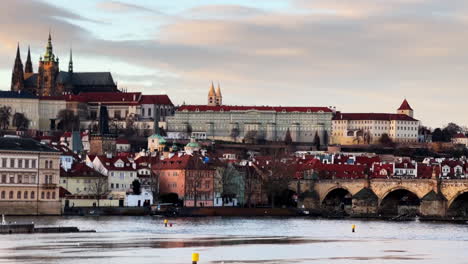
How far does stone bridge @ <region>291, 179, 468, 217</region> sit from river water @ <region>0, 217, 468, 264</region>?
1431cm

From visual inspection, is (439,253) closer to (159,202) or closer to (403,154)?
(159,202)

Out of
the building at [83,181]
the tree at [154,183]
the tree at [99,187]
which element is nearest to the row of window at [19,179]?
the tree at [99,187]

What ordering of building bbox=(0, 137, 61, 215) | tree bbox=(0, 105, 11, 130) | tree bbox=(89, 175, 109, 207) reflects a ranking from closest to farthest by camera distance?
1. building bbox=(0, 137, 61, 215)
2. tree bbox=(89, 175, 109, 207)
3. tree bbox=(0, 105, 11, 130)

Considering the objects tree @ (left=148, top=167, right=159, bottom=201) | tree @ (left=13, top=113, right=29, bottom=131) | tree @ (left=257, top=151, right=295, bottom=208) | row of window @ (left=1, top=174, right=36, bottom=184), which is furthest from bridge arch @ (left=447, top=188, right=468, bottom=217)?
tree @ (left=13, top=113, right=29, bottom=131)

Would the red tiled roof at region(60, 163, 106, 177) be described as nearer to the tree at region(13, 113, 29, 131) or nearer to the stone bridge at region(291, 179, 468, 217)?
the stone bridge at region(291, 179, 468, 217)

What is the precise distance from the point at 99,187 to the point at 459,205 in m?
24.0

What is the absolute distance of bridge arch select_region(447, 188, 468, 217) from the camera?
93.5 meters

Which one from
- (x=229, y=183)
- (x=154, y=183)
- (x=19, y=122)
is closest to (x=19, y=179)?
(x=154, y=183)

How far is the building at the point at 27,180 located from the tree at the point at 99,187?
7553 millimetres

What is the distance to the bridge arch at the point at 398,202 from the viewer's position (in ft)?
324

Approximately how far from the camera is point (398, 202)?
102688mm

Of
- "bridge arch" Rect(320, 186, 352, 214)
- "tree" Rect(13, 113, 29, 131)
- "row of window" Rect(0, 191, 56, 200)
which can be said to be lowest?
"row of window" Rect(0, 191, 56, 200)

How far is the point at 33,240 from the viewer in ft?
181

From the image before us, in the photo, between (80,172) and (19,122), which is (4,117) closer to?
(19,122)
